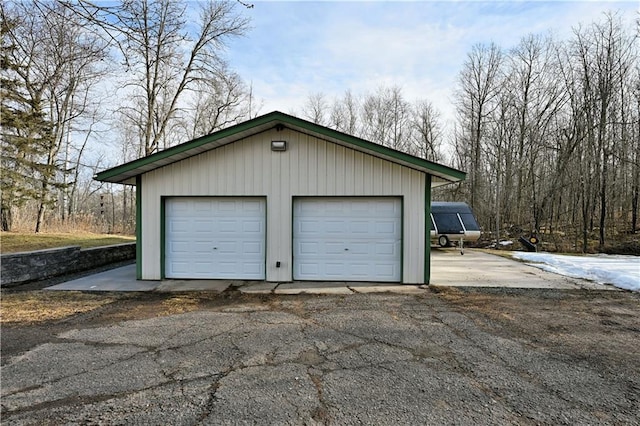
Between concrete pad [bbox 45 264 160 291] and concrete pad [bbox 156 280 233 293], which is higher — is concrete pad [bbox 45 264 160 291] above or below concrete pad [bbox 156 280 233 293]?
below

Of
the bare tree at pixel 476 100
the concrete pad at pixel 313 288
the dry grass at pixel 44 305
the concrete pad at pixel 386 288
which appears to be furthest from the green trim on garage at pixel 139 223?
the bare tree at pixel 476 100

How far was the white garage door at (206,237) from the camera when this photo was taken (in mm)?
8086

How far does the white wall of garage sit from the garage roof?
20 cm

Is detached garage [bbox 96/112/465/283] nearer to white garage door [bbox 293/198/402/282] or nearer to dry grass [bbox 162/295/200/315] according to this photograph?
white garage door [bbox 293/198/402/282]

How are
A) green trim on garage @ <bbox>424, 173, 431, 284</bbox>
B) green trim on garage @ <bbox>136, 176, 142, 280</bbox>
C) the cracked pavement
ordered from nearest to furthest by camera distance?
the cracked pavement
green trim on garage @ <bbox>424, 173, 431, 284</bbox>
green trim on garage @ <bbox>136, 176, 142, 280</bbox>

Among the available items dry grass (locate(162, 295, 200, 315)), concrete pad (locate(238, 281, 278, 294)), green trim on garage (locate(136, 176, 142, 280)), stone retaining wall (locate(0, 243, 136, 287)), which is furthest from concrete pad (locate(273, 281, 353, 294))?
stone retaining wall (locate(0, 243, 136, 287))

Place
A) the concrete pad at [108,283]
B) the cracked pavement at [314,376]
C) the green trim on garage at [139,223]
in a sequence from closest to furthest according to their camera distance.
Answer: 1. the cracked pavement at [314,376]
2. the concrete pad at [108,283]
3. the green trim on garage at [139,223]

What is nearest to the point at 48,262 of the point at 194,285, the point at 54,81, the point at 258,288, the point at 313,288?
the point at 194,285

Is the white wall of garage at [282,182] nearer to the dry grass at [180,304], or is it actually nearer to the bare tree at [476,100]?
the dry grass at [180,304]

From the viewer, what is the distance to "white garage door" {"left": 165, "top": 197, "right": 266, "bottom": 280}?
809cm

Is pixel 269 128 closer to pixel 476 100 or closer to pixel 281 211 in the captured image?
pixel 281 211

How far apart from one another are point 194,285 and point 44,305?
252 cm

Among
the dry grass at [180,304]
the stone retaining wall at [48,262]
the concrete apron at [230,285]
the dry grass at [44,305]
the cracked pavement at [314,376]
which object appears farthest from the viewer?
the stone retaining wall at [48,262]

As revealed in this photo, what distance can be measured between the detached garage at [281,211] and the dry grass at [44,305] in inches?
65.0
